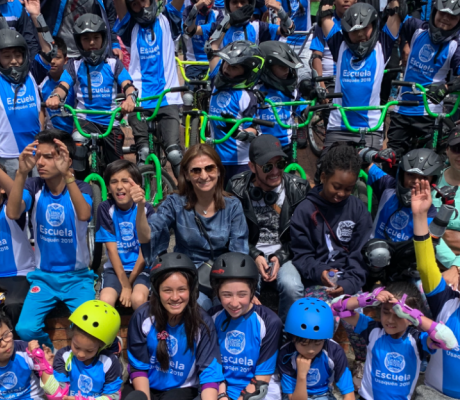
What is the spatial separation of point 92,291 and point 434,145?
3.64m

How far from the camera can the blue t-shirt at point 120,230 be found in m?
4.56

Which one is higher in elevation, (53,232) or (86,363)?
(53,232)

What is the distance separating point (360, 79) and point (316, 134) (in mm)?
1782

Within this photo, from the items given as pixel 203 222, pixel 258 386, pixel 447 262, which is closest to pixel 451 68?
pixel 447 262

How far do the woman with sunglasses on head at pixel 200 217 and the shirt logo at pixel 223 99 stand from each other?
148cm

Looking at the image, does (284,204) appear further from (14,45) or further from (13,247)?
(14,45)

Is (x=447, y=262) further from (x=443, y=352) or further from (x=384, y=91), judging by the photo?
(x=384, y=91)

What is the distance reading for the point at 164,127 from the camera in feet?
19.9

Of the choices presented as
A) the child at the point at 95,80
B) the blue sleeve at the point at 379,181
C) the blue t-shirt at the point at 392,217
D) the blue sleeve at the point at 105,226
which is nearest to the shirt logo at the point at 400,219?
the blue t-shirt at the point at 392,217

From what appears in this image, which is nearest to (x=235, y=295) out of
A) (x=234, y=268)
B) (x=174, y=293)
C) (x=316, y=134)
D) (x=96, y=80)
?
(x=234, y=268)

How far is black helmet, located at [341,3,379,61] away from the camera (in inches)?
226

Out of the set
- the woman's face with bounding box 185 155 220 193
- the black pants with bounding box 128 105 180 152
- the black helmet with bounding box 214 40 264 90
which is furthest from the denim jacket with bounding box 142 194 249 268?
the black pants with bounding box 128 105 180 152

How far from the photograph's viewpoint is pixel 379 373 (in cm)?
388

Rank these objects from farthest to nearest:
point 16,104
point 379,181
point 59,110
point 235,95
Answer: point 59,110, point 16,104, point 235,95, point 379,181
